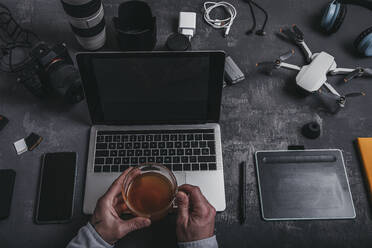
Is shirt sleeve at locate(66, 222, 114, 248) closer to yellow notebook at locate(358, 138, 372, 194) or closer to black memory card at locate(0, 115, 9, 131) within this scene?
black memory card at locate(0, 115, 9, 131)

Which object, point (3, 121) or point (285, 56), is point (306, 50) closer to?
point (285, 56)

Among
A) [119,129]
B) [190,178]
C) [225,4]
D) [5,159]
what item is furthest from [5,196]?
[225,4]

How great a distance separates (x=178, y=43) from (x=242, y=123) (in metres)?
0.35

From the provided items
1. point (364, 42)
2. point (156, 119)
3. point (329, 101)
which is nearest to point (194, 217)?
point (156, 119)

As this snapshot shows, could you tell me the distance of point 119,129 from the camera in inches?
40.8

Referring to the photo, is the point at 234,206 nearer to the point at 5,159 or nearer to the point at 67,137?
the point at 67,137

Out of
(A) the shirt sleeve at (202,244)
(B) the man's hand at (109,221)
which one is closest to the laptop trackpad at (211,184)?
(A) the shirt sleeve at (202,244)

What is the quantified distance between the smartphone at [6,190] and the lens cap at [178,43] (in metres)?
0.63

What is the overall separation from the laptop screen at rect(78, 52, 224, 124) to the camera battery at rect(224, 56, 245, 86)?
17cm

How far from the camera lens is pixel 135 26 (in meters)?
1.13

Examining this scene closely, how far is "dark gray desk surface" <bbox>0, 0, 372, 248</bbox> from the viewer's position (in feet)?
3.11

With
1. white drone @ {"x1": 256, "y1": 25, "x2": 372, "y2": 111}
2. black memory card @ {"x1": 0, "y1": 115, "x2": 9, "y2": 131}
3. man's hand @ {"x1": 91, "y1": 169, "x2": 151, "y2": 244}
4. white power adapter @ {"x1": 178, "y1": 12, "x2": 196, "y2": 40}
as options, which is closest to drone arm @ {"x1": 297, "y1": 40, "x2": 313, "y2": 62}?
white drone @ {"x1": 256, "y1": 25, "x2": 372, "y2": 111}

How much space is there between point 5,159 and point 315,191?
3.10ft

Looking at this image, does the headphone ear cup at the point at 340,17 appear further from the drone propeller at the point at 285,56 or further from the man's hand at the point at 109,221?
the man's hand at the point at 109,221
